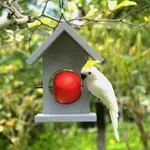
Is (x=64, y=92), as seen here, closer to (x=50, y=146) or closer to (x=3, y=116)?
(x=3, y=116)

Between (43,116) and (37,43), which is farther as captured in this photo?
(37,43)

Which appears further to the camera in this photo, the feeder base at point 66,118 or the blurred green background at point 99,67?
the blurred green background at point 99,67

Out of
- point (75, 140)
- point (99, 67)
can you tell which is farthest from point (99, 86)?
point (75, 140)

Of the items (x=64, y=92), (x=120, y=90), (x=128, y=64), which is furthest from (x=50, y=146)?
(x=64, y=92)

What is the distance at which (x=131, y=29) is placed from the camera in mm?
3676

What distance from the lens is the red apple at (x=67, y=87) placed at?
66.7 inches

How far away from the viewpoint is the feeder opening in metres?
1.69

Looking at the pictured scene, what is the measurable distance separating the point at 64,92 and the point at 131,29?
209 centimetres

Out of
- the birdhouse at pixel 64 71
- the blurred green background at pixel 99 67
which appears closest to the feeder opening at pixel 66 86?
the birdhouse at pixel 64 71

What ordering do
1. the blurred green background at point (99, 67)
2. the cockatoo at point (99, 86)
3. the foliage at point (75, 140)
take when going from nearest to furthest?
1. the cockatoo at point (99, 86)
2. the blurred green background at point (99, 67)
3. the foliage at point (75, 140)

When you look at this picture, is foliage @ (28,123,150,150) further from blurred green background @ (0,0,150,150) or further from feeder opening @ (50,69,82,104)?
feeder opening @ (50,69,82,104)

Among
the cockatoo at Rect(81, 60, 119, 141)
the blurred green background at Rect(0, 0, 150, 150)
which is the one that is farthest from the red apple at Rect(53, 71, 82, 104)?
the blurred green background at Rect(0, 0, 150, 150)

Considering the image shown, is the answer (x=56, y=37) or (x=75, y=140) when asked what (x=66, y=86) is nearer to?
(x=56, y=37)

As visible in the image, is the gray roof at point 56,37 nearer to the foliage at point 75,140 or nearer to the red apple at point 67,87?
the red apple at point 67,87
